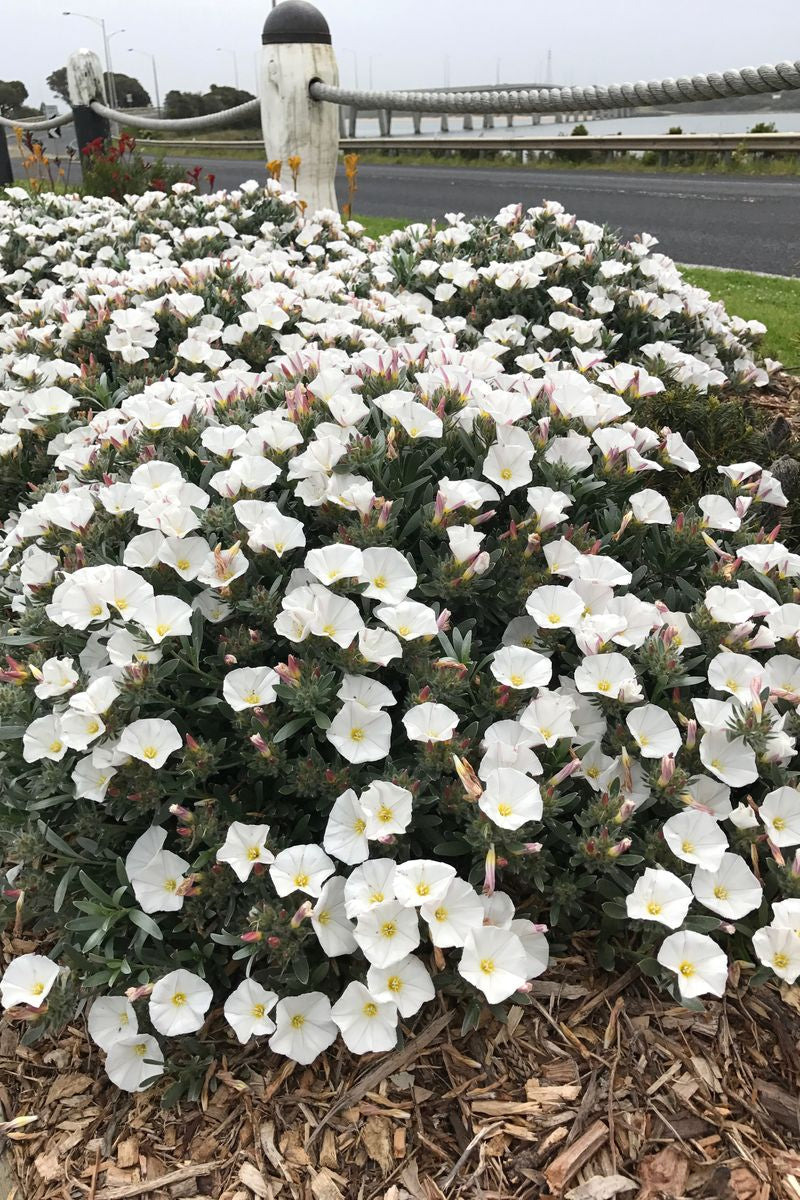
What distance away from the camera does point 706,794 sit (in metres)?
1.82

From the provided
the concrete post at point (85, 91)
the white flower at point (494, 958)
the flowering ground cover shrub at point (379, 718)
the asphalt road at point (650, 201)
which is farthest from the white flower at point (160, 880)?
the concrete post at point (85, 91)

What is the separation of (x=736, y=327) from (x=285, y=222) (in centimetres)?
299

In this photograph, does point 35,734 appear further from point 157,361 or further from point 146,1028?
point 157,361

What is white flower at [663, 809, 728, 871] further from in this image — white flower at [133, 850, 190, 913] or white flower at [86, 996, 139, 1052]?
white flower at [86, 996, 139, 1052]

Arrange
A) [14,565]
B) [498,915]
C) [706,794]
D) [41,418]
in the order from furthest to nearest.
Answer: [41,418]
[14,565]
[706,794]
[498,915]

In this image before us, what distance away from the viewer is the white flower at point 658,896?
162cm

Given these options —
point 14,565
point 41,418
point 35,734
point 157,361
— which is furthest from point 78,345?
point 35,734

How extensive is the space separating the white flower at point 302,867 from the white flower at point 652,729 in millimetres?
684

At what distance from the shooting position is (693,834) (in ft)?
5.62

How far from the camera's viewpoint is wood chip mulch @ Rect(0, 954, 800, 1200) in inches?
61.8

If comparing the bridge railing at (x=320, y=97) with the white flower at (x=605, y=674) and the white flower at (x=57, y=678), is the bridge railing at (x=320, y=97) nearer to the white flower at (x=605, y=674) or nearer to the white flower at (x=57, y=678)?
the white flower at (x=605, y=674)

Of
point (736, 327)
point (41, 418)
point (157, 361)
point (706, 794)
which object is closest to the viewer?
point (706, 794)

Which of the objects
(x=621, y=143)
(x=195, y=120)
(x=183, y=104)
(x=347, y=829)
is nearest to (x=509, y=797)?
(x=347, y=829)

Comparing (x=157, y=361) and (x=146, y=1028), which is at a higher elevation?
(x=157, y=361)
